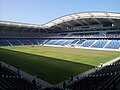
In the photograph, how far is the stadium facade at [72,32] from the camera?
83.4m

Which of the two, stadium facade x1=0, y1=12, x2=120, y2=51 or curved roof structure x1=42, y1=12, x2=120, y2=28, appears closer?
curved roof structure x1=42, y1=12, x2=120, y2=28

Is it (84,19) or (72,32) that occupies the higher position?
(84,19)

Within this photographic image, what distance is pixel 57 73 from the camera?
106ft

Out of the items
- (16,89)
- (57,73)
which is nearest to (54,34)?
(57,73)

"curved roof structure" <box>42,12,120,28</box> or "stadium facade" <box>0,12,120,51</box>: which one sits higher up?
"curved roof structure" <box>42,12,120,28</box>

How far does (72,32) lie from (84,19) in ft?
68.7

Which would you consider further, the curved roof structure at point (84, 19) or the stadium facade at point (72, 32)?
the stadium facade at point (72, 32)

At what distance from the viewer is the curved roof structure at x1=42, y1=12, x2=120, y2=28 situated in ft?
256

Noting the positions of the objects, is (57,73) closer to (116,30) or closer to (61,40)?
(116,30)

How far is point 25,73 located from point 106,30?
226 feet

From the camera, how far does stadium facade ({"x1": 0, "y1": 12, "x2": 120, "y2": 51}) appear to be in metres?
83.4

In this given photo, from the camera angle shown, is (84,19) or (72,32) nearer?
(84,19)

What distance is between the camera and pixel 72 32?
112 meters

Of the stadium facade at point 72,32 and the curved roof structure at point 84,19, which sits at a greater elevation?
the curved roof structure at point 84,19
